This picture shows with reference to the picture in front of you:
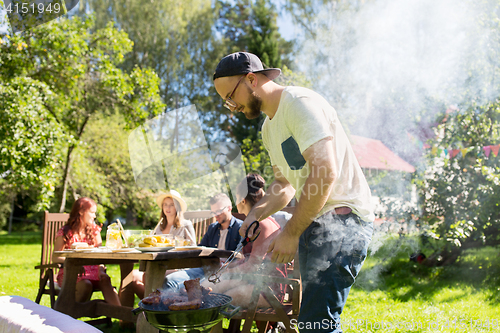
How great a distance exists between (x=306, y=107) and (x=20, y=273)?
628 cm

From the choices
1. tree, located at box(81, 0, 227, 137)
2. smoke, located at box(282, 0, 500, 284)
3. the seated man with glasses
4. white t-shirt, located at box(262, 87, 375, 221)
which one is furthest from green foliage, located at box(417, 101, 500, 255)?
tree, located at box(81, 0, 227, 137)

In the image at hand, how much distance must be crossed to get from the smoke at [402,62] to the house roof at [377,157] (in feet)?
0.40

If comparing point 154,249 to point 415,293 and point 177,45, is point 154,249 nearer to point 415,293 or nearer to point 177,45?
point 415,293

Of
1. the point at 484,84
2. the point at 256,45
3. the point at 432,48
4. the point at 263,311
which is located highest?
the point at 256,45

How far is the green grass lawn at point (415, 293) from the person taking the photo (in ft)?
9.49

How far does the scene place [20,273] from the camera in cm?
582

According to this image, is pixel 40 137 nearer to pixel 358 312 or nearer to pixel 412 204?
pixel 358 312

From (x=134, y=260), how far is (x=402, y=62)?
408 cm

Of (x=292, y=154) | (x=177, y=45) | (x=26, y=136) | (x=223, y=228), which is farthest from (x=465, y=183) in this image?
(x=177, y=45)

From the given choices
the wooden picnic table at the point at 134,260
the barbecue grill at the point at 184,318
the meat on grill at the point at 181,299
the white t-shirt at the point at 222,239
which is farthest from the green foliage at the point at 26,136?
the barbecue grill at the point at 184,318

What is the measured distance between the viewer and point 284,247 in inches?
52.8

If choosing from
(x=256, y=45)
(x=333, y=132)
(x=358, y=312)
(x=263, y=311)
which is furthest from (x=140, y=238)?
(x=256, y=45)

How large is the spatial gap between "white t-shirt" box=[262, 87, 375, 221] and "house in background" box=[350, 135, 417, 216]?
3.44m

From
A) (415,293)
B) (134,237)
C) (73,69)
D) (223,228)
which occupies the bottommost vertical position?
(415,293)
